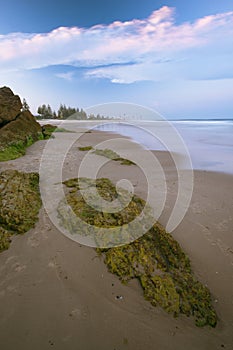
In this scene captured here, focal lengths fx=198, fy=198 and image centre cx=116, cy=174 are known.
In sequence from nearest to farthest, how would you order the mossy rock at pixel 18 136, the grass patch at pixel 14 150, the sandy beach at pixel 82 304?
1. the sandy beach at pixel 82 304
2. the grass patch at pixel 14 150
3. the mossy rock at pixel 18 136

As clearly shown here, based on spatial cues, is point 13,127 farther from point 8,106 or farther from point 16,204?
point 16,204

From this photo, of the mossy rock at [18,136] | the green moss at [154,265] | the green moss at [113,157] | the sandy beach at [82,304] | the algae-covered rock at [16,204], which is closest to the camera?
the sandy beach at [82,304]

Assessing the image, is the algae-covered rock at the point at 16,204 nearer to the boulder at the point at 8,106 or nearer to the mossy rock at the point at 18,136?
the mossy rock at the point at 18,136

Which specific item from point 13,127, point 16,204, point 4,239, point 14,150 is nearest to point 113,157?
point 14,150

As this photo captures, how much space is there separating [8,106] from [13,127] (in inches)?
42.3

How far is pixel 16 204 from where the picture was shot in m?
2.85

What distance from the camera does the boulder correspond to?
820cm

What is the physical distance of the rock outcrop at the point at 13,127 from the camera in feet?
22.5

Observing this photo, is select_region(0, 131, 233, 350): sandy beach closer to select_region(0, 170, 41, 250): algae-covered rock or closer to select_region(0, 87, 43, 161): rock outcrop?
select_region(0, 170, 41, 250): algae-covered rock

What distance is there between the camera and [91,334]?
1.66 metres

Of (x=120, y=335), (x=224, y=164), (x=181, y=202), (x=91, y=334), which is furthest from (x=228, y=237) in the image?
(x=224, y=164)

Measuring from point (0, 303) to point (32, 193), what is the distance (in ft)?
5.51

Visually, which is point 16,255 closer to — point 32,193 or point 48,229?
point 48,229

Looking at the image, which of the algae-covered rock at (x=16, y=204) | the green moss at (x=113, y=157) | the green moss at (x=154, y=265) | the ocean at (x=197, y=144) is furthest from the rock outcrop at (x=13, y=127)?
the ocean at (x=197, y=144)
